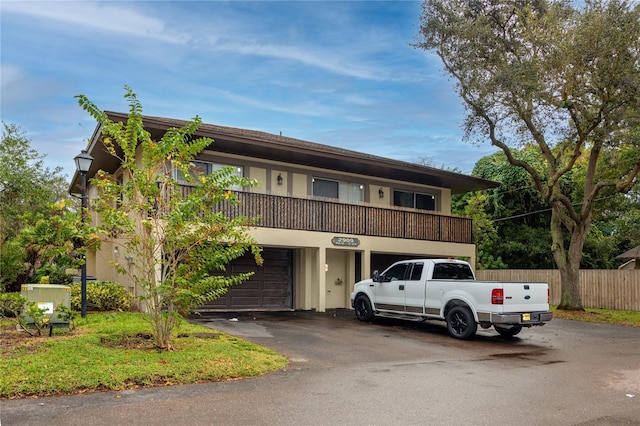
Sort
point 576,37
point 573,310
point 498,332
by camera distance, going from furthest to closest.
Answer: point 573,310
point 576,37
point 498,332

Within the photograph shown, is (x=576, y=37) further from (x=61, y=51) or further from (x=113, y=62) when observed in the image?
(x=61, y=51)

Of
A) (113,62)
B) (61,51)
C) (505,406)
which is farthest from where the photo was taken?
(113,62)

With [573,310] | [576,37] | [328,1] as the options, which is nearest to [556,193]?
[573,310]

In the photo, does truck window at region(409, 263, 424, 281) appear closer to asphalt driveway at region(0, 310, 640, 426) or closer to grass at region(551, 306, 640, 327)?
asphalt driveway at region(0, 310, 640, 426)

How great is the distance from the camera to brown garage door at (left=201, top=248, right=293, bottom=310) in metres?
18.2

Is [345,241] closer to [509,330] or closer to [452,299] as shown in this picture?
[452,299]

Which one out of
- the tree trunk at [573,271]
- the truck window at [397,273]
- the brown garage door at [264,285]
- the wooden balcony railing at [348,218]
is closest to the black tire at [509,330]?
the truck window at [397,273]

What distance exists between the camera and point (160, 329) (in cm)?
900

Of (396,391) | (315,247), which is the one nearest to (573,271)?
(315,247)

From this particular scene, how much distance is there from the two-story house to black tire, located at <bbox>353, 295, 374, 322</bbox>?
245cm

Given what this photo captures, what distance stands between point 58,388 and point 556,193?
17886mm

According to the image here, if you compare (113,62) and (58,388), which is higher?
(113,62)

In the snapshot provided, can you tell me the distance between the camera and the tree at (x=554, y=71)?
1562cm

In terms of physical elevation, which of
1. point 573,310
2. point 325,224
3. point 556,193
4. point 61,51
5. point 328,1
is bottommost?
point 573,310
